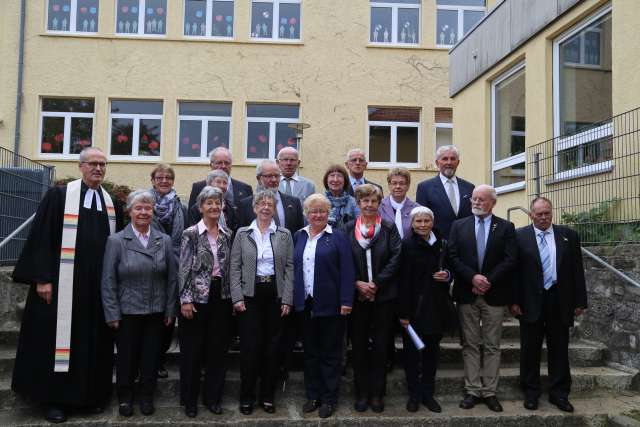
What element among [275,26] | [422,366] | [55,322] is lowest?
[422,366]

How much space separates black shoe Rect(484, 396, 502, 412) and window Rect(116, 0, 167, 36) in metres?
13.3

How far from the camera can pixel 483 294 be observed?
5016 mm

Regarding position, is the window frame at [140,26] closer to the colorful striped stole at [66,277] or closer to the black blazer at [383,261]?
the colorful striped stole at [66,277]

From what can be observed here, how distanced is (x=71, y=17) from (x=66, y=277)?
12.8 metres

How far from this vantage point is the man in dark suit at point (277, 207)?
5.30 meters

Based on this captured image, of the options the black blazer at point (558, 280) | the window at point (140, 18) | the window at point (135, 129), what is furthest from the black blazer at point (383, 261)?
the window at point (140, 18)

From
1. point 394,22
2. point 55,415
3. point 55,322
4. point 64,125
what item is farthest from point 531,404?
point 64,125

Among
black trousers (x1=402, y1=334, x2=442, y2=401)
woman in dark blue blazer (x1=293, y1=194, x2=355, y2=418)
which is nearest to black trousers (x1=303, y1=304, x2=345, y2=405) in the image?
woman in dark blue blazer (x1=293, y1=194, x2=355, y2=418)

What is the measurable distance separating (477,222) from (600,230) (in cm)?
205

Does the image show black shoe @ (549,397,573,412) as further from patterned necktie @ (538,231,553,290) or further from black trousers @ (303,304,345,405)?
black trousers @ (303,304,345,405)

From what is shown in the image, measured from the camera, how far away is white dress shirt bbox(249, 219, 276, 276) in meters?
4.79

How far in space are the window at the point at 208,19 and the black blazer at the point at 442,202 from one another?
1128 cm

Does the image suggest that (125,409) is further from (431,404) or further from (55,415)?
(431,404)

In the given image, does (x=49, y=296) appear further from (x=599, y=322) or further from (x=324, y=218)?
(x=599, y=322)
